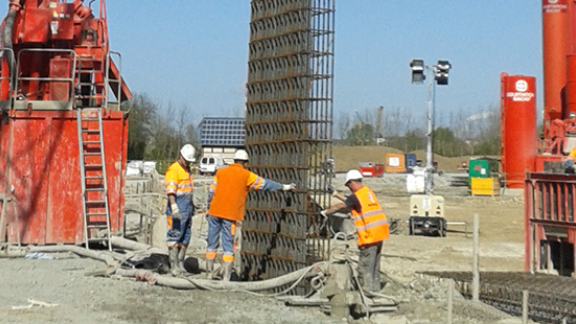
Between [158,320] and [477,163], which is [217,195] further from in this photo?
[477,163]

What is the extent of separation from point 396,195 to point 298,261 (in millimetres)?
33563

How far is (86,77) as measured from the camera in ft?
54.4

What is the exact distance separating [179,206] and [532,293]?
16.6 feet

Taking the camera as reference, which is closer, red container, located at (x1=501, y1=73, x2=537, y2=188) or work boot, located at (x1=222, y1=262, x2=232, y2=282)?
work boot, located at (x1=222, y1=262, x2=232, y2=282)

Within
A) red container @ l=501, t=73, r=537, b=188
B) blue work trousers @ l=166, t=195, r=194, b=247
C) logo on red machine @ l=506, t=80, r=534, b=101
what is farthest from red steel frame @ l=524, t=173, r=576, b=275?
logo on red machine @ l=506, t=80, r=534, b=101

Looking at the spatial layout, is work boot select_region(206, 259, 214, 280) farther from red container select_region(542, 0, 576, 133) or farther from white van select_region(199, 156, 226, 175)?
white van select_region(199, 156, 226, 175)

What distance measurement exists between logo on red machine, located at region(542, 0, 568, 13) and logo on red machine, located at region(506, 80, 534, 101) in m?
4.64

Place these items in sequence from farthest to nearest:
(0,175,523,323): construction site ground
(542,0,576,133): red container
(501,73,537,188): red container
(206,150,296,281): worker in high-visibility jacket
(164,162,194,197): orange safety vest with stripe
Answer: (501,73,537,188): red container
(542,0,576,133): red container
(164,162,194,197): orange safety vest with stripe
(206,150,296,281): worker in high-visibility jacket
(0,175,523,323): construction site ground

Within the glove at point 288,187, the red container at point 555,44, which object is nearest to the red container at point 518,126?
the red container at point 555,44

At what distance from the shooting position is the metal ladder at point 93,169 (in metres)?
14.0

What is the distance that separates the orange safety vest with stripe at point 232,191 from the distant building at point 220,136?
5893cm

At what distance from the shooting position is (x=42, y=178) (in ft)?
46.4

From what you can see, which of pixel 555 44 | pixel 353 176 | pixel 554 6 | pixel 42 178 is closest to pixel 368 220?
pixel 353 176

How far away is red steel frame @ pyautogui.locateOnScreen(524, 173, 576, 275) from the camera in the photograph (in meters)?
11.8
